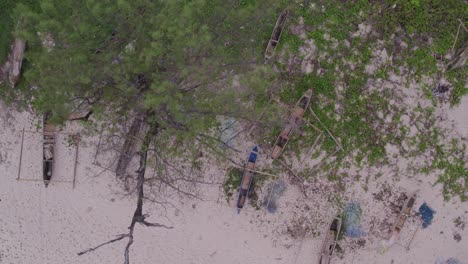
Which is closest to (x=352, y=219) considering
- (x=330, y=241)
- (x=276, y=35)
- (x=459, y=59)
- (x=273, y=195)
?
(x=330, y=241)

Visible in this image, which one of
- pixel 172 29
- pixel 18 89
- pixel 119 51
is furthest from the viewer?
pixel 18 89

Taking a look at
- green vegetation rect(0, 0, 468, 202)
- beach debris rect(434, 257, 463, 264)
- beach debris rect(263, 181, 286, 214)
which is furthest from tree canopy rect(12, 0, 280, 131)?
beach debris rect(434, 257, 463, 264)

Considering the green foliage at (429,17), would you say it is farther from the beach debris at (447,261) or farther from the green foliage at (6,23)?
the green foliage at (6,23)

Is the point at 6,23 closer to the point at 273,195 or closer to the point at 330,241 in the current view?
the point at 273,195

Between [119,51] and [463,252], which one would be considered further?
[463,252]

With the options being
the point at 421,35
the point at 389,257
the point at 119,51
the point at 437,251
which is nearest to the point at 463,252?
the point at 437,251

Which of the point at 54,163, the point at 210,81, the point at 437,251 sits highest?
the point at 210,81

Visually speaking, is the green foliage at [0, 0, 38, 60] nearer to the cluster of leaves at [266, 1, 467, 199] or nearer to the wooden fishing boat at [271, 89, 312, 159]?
the cluster of leaves at [266, 1, 467, 199]

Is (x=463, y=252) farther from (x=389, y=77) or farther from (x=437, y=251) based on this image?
(x=389, y=77)
